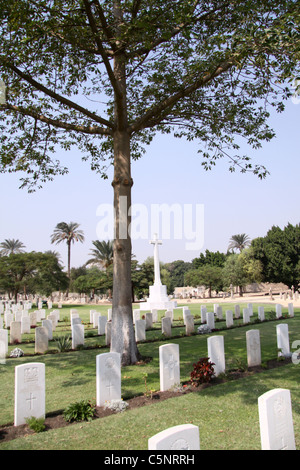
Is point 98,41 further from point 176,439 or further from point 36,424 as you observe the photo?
point 176,439

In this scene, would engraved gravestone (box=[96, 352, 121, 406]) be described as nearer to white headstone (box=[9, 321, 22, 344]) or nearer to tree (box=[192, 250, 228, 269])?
white headstone (box=[9, 321, 22, 344])

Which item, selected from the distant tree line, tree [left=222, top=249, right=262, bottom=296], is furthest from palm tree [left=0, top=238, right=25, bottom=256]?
tree [left=222, top=249, right=262, bottom=296]

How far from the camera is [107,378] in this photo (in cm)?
621

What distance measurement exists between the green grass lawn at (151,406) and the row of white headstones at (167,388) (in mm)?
458

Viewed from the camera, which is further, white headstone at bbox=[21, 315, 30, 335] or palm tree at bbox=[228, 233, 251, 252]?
palm tree at bbox=[228, 233, 251, 252]

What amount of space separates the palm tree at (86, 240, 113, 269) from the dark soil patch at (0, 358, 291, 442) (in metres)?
43.4

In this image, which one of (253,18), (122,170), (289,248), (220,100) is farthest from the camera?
(289,248)

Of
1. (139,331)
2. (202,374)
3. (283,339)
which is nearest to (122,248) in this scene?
(202,374)

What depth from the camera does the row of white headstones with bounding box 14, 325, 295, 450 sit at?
9.48 ft

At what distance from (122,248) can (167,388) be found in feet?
12.7
